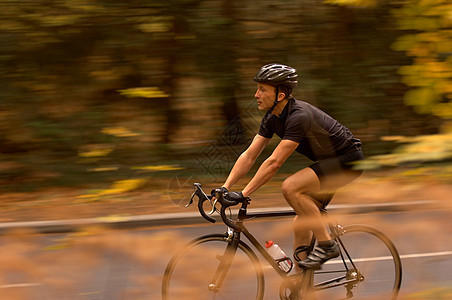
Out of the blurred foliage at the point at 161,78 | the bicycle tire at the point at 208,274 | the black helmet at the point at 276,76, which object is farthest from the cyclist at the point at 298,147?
the blurred foliage at the point at 161,78

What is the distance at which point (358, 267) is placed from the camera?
14.0 feet

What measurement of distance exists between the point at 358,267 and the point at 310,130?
1.18 metres

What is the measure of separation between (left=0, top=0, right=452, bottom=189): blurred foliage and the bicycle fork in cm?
608

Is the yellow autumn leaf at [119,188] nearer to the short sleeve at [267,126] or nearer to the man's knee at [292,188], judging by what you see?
the short sleeve at [267,126]

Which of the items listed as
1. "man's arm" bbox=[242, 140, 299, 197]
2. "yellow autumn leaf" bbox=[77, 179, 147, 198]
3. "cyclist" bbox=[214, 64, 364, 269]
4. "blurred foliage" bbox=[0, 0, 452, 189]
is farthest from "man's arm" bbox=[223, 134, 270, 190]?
"blurred foliage" bbox=[0, 0, 452, 189]

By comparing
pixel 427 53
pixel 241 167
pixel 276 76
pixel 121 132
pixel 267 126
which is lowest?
pixel 121 132

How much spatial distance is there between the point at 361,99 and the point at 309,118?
22.8 feet

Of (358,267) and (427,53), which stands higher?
(427,53)

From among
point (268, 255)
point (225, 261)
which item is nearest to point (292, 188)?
point (268, 255)

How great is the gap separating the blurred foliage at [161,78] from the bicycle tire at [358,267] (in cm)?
575

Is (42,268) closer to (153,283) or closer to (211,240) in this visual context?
(153,283)

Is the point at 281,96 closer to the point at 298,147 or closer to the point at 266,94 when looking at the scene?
the point at 266,94

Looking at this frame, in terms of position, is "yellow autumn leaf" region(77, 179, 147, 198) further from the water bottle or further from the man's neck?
the man's neck

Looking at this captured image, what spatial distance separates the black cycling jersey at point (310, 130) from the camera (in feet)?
12.1
